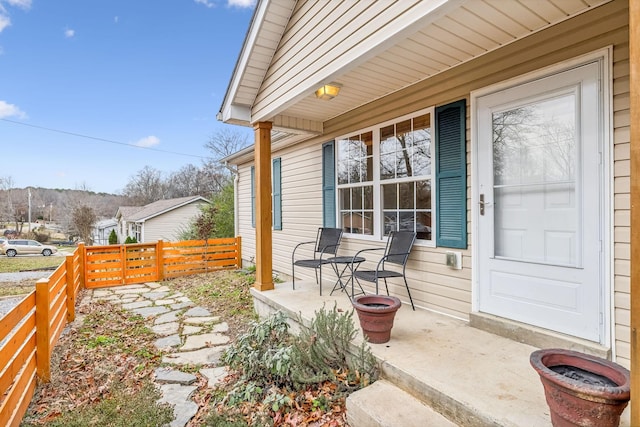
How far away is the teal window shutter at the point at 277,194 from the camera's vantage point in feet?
20.5

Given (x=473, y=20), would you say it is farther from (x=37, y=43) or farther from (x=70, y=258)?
(x=37, y=43)

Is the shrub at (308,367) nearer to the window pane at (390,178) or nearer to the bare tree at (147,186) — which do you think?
the window pane at (390,178)

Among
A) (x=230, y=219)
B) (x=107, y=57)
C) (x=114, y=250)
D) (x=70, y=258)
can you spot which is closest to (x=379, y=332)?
(x=70, y=258)

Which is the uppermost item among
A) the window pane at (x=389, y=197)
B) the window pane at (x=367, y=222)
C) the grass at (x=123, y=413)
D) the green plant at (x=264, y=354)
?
the window pane at (x=389, y=197)

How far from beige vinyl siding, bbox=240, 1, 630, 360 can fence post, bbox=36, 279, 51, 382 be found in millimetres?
2860

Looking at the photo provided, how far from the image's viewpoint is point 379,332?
2.47 metres

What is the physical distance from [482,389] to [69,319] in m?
5.01

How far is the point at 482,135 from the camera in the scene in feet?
9.15

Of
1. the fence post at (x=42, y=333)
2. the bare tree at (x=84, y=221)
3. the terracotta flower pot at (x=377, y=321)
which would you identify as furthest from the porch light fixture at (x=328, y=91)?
the bare tree at (x=84, y=221)

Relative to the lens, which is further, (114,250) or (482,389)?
(114,250)

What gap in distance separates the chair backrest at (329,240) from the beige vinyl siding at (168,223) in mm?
14546

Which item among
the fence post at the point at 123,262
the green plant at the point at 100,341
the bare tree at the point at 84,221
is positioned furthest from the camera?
the bare tree at the point at 84,221

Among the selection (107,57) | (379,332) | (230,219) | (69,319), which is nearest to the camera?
(379,332)

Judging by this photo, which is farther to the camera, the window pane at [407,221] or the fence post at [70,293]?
the fence post at [70,293]
